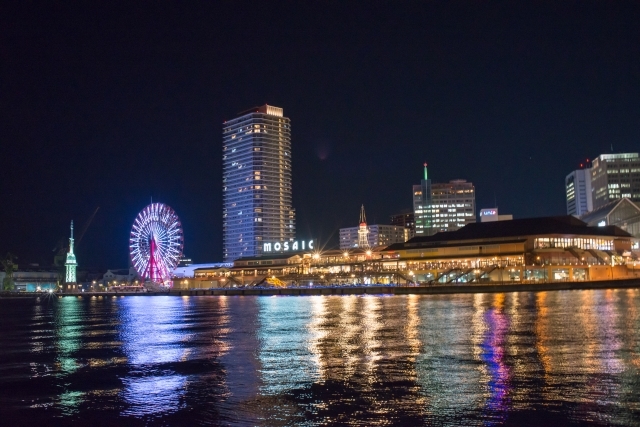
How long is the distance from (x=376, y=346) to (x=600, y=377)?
41.8 ft

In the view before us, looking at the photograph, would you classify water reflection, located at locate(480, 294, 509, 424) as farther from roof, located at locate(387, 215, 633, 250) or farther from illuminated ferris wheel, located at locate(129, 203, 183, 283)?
illuminated ferris wheel, located at locate(129, 203, 183, 283)

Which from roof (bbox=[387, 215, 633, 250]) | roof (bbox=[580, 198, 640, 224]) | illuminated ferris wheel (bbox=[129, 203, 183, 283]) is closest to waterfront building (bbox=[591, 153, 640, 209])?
roof (bbox=[580, 198, 640, 224])

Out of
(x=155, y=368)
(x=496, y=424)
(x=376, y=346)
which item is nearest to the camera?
(x=496, y=424)

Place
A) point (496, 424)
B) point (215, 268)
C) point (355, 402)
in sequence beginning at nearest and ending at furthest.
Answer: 1. point (496, 424)
2. point (355, 402)
3. point (215, 268)

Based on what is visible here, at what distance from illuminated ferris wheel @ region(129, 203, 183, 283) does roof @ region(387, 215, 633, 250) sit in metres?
50.9

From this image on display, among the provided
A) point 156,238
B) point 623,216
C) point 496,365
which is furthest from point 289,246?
Result: point 496,365

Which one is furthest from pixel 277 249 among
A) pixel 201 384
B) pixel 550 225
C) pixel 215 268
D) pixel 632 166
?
pixel 201 384

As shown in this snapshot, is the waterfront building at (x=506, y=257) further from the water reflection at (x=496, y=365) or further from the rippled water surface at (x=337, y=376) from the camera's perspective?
the rippled water surface at (x=337, y=376)

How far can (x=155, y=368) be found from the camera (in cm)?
2833

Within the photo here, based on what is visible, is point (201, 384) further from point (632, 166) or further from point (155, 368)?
point (632, 166)

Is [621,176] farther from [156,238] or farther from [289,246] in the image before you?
[156,238]

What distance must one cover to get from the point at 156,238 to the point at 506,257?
6872cm

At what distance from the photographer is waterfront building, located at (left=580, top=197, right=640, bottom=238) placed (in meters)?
147

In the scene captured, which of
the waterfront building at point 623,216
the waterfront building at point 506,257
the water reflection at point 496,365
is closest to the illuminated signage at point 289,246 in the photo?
the waterfront building at point 506,257
